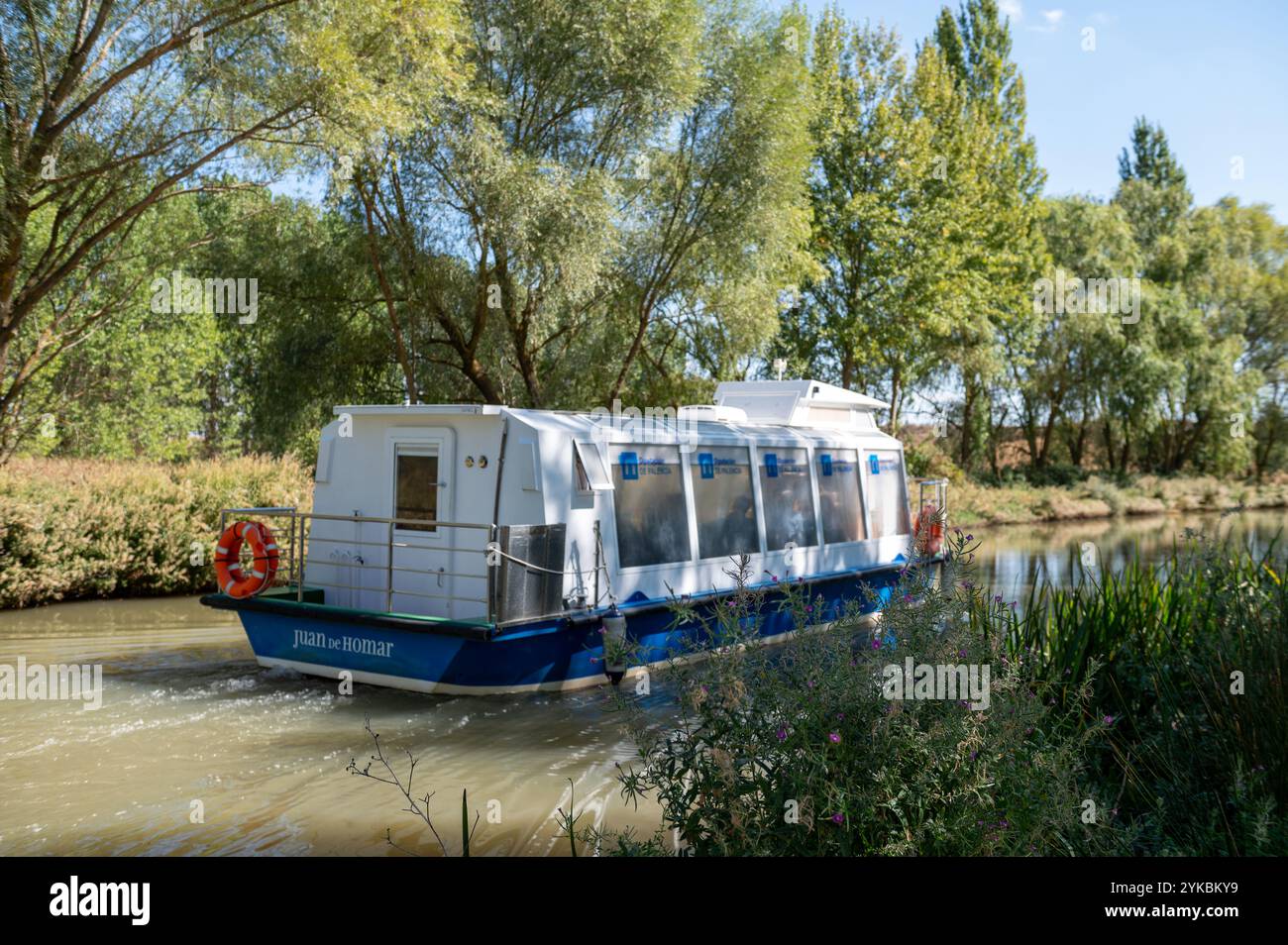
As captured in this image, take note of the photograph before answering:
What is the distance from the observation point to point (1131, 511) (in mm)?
35906

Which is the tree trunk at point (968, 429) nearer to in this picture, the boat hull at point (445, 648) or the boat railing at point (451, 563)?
the boat hull at point (445, 648)

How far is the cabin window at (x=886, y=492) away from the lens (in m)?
13.2

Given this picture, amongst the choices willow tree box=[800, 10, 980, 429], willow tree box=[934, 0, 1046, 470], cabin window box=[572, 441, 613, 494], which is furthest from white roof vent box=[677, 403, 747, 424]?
willow tree box=[934, 0, 1046, 470]

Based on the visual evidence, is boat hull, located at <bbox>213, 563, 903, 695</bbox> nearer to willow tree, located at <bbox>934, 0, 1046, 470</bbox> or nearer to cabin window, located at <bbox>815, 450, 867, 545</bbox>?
cabin window, located at <bbox>815, 450, 867, 545</bbox>

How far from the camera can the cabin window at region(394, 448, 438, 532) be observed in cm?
944

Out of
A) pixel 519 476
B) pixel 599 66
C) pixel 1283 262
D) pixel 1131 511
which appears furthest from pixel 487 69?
pixel 1283 262

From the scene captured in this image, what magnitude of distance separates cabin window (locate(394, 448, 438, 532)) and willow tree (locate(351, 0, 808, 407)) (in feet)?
23.9

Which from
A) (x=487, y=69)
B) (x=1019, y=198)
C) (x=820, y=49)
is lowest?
(x=487, y=69)

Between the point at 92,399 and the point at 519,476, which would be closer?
the point at 519,476

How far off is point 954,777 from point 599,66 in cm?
1619

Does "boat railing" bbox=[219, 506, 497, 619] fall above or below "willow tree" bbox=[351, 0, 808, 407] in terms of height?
below

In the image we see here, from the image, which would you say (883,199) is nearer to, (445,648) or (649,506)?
(649,506)

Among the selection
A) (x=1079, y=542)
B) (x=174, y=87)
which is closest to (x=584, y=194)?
(x=174, y=87)
